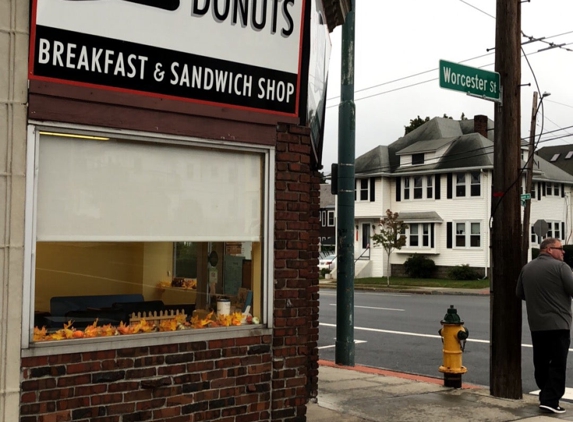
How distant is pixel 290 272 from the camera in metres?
5.76

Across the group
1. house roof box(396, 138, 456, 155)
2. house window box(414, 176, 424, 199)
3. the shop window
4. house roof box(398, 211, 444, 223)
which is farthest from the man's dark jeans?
house window box(414, 176, 424, 199)

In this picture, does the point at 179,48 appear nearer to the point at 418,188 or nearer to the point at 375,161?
the point at 418,188

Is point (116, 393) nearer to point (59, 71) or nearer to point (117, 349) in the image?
point (117, 349)

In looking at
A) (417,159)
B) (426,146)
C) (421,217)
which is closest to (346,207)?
(421,217)

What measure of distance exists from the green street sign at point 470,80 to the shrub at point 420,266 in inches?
1281

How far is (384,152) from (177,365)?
4095 cm

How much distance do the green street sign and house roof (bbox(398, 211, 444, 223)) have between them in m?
32.6

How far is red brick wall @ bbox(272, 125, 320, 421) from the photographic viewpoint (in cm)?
571

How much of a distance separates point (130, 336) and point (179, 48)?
6.90ft

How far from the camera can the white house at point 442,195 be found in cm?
3897

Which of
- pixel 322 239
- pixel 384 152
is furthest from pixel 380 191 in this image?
pixel 322 239

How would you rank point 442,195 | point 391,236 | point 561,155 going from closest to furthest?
point 391,236 → point 442,195 → point 561,155

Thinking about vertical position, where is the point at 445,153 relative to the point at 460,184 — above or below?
above

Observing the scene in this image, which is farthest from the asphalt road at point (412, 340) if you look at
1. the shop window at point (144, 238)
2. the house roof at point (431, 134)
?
the house roof at point (431, 134)
